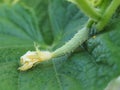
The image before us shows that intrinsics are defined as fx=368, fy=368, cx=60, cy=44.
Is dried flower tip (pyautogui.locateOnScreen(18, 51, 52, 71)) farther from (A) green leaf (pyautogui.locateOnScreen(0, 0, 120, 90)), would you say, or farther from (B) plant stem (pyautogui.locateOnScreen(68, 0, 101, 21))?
(B) plant stem (pyautogui.locateOnScreen(68, 0, 101, 21))

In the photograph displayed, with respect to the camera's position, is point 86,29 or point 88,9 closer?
point 88,9

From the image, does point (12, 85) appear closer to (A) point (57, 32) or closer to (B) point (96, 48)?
(B) point (96, 48)

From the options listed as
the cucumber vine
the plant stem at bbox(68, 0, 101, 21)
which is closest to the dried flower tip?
the cucumber vine

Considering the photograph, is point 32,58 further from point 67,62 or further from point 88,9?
point 88,9

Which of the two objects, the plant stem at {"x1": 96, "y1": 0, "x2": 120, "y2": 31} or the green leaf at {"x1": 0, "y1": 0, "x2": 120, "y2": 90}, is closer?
the green leaf at {"x1": 0, "y1": 0, "x2": 120, "y2": 90}

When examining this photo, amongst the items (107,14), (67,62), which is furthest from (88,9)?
(67,62)

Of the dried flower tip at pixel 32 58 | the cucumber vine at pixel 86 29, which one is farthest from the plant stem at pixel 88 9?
Result: the dried flower tip at pixel 32 58

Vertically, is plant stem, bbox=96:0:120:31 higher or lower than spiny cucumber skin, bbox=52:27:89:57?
higher
